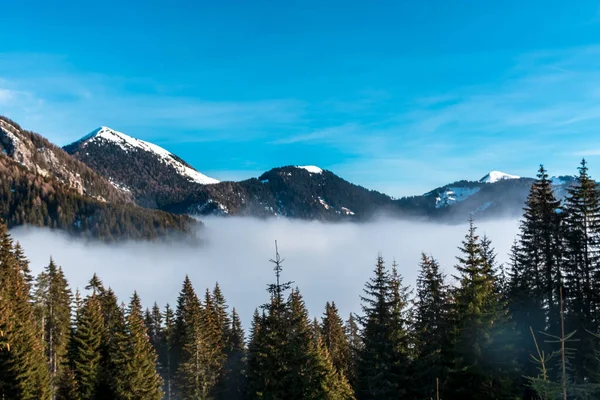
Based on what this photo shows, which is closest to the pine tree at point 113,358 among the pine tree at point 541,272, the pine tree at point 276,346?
the pine tree at point 276,346

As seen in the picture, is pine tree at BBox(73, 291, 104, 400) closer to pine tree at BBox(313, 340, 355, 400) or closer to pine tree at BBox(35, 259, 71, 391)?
pine tree at BBox(35, 259, 71, 391)

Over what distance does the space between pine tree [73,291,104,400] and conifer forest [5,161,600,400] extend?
4.3 inches

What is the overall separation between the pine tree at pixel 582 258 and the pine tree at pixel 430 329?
9.18 meters

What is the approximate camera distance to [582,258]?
32.3 meters

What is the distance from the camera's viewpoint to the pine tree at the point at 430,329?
24469mm

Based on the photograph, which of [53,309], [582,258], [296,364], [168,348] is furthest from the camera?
[168,348]

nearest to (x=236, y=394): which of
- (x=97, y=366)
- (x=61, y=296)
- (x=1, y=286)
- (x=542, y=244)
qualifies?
(x=97, y=366)

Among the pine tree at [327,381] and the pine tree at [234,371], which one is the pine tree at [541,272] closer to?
the pine tree at [327,381]

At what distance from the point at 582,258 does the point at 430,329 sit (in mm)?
13178

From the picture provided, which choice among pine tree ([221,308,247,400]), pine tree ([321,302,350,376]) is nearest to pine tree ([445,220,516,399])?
pine tree ([321,302,350,376])

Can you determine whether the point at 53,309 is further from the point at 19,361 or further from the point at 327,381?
the point at 327,381

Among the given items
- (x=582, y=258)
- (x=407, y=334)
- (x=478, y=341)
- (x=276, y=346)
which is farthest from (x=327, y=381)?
(x=582, y=258)

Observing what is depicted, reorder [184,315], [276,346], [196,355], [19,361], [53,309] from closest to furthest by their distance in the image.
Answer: [276,346], [19,361], [196,355], [53,309], [184,315]

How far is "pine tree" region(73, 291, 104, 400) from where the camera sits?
39.4 meters
